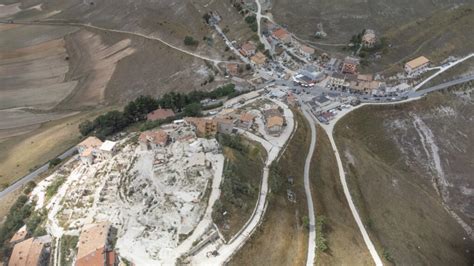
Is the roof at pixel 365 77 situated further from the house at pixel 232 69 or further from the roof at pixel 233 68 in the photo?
the roof at pixel 233 68

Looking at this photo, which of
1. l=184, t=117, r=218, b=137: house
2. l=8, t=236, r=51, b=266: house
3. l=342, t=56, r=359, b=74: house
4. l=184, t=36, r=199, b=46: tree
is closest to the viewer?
l=8, t=236, r=51, b=266: house

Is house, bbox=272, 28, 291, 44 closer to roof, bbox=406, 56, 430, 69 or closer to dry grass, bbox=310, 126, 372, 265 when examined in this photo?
roof, bbox=406, 56, 430, 69

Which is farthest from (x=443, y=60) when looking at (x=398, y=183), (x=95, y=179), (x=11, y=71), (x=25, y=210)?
(x=11, y=71)

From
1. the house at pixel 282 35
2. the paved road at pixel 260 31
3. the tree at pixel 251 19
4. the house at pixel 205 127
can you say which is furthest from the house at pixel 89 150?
the tree at pixel 251 19

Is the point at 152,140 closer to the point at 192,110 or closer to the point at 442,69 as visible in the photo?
the point at 192,110

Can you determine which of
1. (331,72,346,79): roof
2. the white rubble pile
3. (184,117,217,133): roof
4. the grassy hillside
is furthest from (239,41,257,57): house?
the white rubble pile

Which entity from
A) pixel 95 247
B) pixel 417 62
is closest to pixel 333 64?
pixel 417 62

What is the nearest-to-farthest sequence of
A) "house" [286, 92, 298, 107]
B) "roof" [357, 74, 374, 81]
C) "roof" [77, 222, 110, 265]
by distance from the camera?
"roof" [77, 222, 110, 265] → "house" [286, 92, 298, 107] → "roof" [357, 74, 374, 81]
